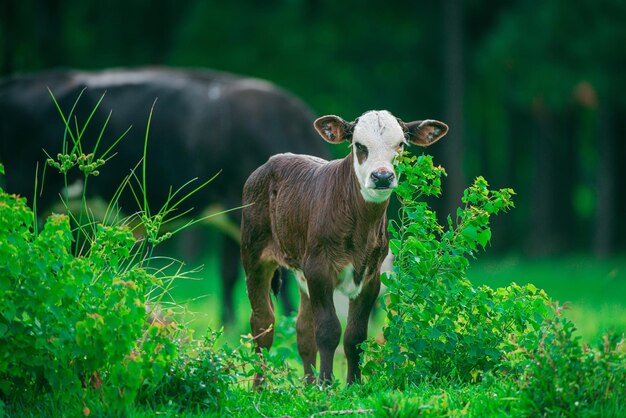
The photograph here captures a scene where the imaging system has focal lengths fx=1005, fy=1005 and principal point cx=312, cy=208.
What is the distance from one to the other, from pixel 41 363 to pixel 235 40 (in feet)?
51.5

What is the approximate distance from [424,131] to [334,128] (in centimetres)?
55

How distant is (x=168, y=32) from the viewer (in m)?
20.6

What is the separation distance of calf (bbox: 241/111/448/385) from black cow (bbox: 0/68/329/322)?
16.5 feet

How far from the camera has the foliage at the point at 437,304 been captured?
19.0 feet

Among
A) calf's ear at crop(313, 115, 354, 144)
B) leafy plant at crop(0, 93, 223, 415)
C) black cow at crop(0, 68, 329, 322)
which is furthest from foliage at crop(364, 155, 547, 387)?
black cow at crop(0, 68, 329, 322)

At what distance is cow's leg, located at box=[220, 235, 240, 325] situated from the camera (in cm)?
1162

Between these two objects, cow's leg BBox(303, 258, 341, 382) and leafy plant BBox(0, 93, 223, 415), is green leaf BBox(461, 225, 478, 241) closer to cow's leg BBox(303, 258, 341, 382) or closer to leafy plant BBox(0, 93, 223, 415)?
cow's leg BBox(303, 258, 341, 382)

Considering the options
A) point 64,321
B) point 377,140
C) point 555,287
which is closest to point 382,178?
point 377,140

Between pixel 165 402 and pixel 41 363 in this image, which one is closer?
pixel 41 363

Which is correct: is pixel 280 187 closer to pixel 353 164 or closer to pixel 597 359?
pixel 353 164

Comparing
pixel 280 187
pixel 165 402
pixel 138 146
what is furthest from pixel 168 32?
pixel 165 402

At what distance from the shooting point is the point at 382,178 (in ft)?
18.1

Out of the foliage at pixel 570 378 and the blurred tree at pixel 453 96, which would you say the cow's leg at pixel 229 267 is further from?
the blurred tree at pixel 453 96

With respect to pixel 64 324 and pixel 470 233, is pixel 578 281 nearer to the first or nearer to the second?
pixel 470 233
